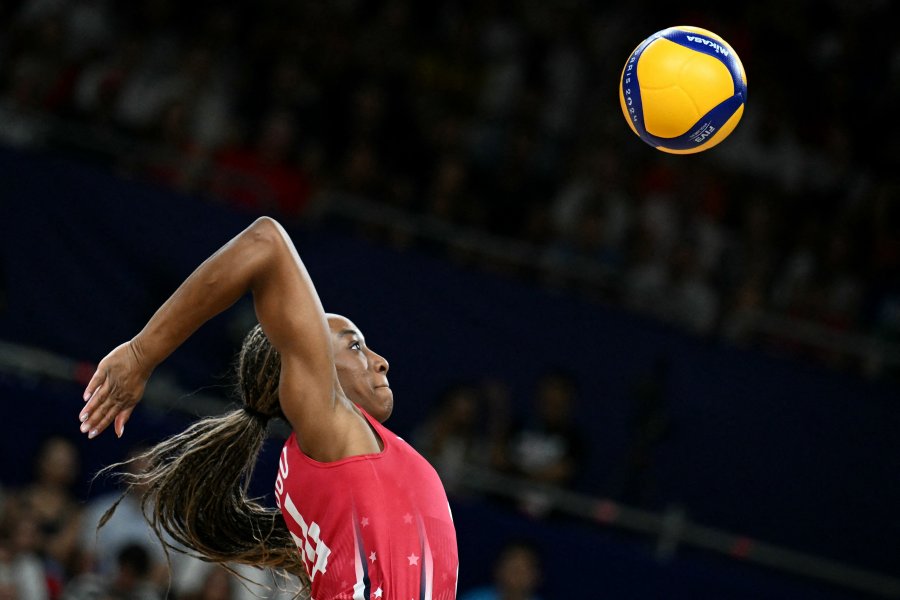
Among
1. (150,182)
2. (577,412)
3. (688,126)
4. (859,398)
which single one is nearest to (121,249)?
(150,182)

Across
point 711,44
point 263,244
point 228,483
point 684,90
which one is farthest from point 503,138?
point 263,244

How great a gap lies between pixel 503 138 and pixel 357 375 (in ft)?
20.0

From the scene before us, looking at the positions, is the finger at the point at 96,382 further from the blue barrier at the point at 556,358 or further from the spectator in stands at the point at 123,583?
the blue barrier at the point at 556,358

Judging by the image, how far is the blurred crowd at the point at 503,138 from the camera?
879 centimetres

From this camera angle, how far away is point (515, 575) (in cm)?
707

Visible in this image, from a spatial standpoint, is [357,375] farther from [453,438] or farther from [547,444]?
[547,444]

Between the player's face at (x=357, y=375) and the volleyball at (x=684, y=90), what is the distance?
5.59 feet

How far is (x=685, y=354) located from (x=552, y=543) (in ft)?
6.08

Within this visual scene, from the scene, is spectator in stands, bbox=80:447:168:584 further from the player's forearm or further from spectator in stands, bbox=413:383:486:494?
the player's forearm

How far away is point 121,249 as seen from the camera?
813cm

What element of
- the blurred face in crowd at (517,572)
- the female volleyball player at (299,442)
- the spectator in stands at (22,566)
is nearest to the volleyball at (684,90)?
the female volleyball player at (299,442)

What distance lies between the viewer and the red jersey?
11.5ft

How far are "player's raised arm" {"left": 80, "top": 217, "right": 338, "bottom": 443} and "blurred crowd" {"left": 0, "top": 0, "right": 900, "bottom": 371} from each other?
507cm

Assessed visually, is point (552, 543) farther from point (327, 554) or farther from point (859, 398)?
point (327, 554)
